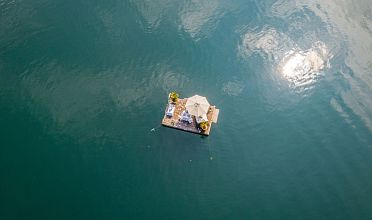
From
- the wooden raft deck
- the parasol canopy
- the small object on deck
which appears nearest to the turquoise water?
the wooden raft deck

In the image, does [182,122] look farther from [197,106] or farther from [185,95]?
[185,95]

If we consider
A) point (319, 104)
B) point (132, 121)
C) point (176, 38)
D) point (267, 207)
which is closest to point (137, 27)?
point (176, 38)

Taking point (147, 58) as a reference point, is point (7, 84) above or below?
below

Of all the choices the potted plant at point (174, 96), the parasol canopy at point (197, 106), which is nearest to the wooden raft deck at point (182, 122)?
the potted plant at point (174, 96)

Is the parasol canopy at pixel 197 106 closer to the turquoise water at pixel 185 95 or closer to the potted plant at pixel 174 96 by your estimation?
the potted plant at pixel 174 96

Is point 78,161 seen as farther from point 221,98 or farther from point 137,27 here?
point 137,27

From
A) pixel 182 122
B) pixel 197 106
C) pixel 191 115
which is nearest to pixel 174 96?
pixel 191 115
